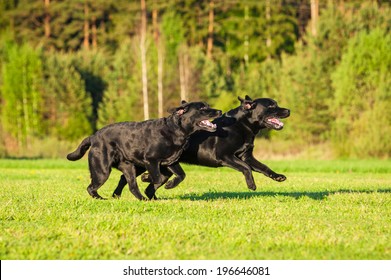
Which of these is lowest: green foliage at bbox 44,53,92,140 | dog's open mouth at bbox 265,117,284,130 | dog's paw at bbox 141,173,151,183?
green foliage at bbox 44,53,92,140

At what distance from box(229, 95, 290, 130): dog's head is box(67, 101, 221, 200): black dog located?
605mm

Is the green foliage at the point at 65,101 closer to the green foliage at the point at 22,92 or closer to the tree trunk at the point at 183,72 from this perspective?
the green foliage at the point at 22,92

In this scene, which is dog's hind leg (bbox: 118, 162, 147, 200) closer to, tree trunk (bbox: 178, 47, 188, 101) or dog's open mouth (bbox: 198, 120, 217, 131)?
dog's open mouth (bbox: 198, 120, 217, 131)

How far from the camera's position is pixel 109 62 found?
5909 centimetres

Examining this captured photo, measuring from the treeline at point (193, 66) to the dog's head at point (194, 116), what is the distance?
2452 centimetres

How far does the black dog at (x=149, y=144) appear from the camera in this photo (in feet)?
39.1

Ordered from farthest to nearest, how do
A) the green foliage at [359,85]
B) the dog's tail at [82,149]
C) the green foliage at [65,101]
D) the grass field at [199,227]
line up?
the green foliage at [65,101], the green foliage at [359,85], the dog's tail at [82,149], the grass field at [199,227]

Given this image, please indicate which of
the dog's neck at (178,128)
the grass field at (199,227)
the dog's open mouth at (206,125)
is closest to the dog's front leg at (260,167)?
the grass field at (199,227)

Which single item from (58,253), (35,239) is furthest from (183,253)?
(35,239)

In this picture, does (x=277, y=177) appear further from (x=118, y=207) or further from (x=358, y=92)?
(x=358, y=92)

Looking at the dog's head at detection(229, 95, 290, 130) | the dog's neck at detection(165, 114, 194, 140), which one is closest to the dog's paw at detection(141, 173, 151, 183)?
the dog's neck at detection(165, 114, 194, 140)

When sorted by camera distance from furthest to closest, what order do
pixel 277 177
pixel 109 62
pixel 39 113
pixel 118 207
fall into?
1. pixel 109 62
2. pixel 39 113
3. pixel 277 177
4. pixel 118 207

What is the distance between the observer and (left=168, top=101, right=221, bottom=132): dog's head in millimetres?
11930

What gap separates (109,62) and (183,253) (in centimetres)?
5250
